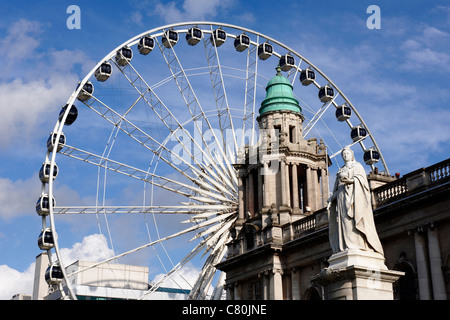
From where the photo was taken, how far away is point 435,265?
32.7m

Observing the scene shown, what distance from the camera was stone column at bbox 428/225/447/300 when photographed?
3216 cm

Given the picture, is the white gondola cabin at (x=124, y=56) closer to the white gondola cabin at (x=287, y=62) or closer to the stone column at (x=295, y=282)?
the white gondola cabin at (x=287, y=62)

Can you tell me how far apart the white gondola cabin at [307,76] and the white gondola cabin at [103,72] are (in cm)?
1615

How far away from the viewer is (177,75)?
179 feet

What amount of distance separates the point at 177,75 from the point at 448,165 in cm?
2633

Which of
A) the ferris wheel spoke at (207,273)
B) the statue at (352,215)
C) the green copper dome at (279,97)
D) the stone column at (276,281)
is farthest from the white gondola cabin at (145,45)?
the statue at (352,215)

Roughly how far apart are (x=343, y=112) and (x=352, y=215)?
41.6m

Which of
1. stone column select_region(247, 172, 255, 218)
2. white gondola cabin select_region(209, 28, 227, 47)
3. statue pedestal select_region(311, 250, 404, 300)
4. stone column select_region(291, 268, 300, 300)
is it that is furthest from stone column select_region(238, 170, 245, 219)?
statue pedestal select_region(311, 250, 404, 300)

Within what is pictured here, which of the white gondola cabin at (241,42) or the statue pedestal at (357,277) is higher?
the white gondola cabin at (241,42)

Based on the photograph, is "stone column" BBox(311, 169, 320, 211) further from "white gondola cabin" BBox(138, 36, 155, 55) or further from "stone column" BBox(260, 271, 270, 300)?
"white gondola cabin" BBox(138, 36, 155, 55)

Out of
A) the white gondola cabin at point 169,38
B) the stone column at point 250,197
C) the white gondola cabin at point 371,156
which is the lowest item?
the stone column at point 250,197

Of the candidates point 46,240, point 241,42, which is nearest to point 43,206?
point 46,240

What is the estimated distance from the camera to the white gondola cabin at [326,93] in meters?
58.5
